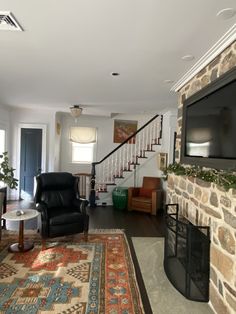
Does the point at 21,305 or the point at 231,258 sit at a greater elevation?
the point at 231,258

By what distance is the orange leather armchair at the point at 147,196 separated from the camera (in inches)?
224

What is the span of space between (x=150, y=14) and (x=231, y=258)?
6.84ft

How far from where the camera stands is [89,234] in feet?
13.5

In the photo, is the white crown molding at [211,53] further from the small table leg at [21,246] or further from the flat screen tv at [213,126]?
the small table leg at [21,246]

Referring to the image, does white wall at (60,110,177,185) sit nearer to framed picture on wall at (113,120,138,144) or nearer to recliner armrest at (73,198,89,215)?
framed picture on wall at (113,120,138,144)

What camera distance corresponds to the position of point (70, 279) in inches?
105

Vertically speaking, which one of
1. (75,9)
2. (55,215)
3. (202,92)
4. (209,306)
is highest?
(75,9)

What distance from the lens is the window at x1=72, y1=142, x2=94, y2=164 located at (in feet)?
24.9

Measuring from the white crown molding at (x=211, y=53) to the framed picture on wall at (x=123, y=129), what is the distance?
4.14 meters

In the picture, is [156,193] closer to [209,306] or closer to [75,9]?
[209,306]

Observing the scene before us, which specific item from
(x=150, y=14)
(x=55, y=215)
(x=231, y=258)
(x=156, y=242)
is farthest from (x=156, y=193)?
(x=150, y=14)

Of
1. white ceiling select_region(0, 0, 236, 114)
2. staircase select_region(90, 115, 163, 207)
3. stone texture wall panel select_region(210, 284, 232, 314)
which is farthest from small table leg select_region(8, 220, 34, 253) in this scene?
staircase select_region(90, 115, 163, 207)

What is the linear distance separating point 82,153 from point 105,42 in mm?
5457

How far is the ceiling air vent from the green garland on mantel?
2.19m
